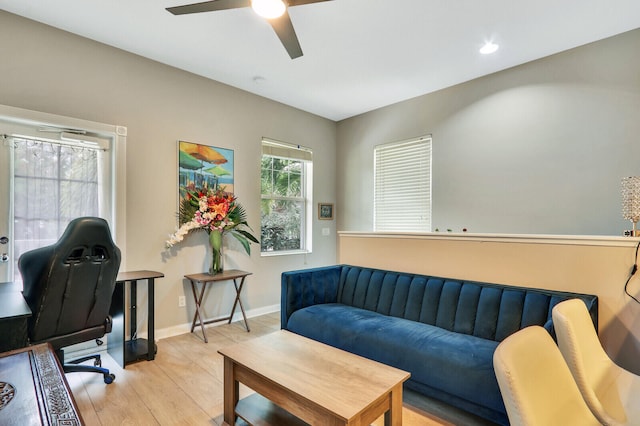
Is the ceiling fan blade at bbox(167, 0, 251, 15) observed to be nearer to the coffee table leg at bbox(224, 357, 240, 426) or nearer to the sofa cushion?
the coffee table leg at bbox(224, 357, 240, 426)

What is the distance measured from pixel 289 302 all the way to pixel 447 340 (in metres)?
1.39

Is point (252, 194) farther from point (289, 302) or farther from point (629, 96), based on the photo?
point (629, 96)

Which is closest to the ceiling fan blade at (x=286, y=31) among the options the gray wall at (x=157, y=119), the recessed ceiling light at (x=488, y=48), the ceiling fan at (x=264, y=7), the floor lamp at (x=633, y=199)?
the ceiling fan at (x=264, y=7)

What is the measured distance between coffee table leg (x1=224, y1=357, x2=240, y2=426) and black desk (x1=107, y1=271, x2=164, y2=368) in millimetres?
1288

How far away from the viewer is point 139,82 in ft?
10.5

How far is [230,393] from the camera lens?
1.88 metres

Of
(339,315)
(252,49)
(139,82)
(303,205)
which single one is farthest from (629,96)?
(139,82)

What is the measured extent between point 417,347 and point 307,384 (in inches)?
34.7

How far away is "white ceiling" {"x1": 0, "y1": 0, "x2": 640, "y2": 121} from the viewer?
245cm

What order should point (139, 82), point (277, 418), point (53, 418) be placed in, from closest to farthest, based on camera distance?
point (53, 418) < point (277, 418) < point (139, 82)

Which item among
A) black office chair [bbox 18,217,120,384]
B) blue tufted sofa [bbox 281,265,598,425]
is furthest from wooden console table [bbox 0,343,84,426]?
blue tufted sofa [bbox 281,265,598,425]

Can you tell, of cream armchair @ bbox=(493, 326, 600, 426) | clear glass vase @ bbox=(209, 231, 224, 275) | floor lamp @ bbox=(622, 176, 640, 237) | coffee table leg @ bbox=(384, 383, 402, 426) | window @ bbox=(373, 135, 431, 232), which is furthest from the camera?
window @ bbox=(373, 135, 431, 232)

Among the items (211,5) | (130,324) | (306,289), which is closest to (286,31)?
(211,5)

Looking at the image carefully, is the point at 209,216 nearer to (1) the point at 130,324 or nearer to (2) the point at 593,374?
(1) the point at 130,324
